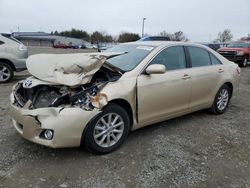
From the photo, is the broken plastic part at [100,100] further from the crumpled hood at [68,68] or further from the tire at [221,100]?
the tire at [221,100]

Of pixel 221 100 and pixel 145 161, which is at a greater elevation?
pixel 221 100

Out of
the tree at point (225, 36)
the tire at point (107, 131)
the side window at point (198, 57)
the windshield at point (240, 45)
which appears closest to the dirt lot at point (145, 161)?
the tire at point (107, 131)

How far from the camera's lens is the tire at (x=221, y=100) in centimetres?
563

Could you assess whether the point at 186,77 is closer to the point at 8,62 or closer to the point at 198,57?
the point at 198,57

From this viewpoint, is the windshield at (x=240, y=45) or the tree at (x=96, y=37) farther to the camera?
the tree at (x=96, y=37)

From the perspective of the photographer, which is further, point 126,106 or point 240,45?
point 240,45

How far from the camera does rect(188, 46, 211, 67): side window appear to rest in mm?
5066

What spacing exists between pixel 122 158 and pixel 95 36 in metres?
91.5

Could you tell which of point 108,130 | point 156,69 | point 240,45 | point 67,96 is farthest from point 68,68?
point 240,45

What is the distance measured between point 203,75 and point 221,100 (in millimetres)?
985

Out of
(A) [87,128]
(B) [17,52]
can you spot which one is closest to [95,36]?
(B) [17,52]

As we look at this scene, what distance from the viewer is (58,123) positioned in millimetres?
3303

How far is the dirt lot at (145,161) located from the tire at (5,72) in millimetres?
4092

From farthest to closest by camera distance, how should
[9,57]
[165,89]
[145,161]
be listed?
[9,57] → [165,89] → [145,161]
